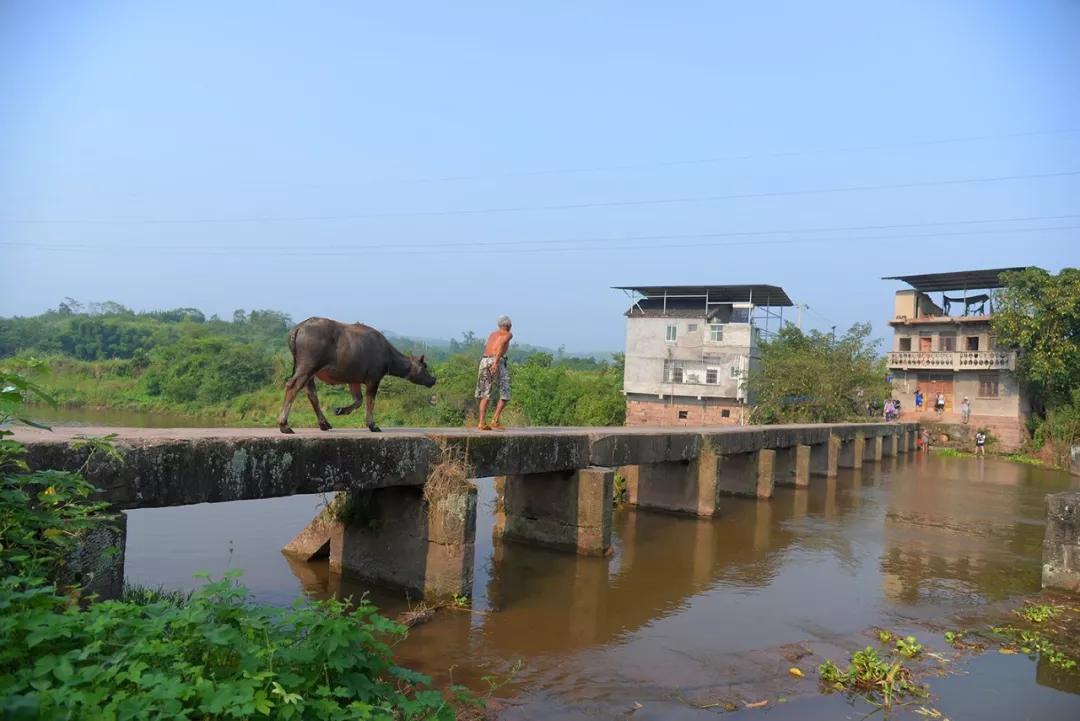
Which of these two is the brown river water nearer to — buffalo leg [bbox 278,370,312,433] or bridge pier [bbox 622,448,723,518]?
bridge pier [bbox 622,448,723,518]

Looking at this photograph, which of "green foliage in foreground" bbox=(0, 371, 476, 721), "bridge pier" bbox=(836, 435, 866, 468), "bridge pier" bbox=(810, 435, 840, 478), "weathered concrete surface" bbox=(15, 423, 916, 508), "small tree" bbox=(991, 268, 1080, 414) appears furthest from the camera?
"small tree" bbox=(991, 268, 1080, 414)

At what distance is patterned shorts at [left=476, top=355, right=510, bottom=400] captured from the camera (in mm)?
9797

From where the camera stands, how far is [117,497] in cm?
563

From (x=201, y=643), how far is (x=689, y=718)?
13.2 ft

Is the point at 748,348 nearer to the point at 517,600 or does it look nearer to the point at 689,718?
the point at 517,600

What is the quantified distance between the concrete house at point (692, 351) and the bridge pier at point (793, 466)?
1639cm

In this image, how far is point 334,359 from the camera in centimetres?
789

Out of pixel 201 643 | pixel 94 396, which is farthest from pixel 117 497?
pixel 94 396

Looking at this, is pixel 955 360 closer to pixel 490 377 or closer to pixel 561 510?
pixel 561 510

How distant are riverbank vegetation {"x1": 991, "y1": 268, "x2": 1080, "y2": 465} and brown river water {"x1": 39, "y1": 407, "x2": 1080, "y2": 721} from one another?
1708cm

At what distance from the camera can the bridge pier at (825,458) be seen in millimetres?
21875

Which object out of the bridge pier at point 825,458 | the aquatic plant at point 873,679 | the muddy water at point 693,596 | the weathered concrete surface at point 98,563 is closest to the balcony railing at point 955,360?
the bridge pier at point 825,458

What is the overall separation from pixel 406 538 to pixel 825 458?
676 inches

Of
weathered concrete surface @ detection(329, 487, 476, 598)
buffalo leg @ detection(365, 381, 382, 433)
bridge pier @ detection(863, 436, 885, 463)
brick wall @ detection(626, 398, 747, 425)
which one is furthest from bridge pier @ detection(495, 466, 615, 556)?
brick wall @ detection(626, 398, 747, 425)
